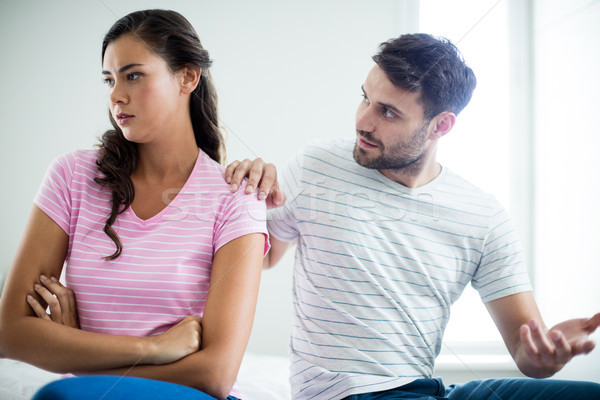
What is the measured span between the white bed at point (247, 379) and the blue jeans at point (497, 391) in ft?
1.24

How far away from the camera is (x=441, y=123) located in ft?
4.18

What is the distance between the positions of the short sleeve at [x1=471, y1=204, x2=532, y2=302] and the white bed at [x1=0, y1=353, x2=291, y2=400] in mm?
625

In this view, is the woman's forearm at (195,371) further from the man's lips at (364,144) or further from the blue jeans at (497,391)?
the man's lips at (364,144)

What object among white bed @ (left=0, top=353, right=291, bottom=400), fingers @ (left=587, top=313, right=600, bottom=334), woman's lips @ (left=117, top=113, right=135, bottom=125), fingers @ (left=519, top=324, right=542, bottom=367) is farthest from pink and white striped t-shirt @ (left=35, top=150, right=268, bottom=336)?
fingers @ (left=587, top=313, right=600, bottom=334)

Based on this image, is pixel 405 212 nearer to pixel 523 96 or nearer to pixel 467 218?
pixel 467 218

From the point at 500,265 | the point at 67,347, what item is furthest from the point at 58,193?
the point at 500,265

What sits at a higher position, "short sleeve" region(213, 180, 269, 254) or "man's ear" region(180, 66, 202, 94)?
"man's ear" region(180, 66, 202, 94)

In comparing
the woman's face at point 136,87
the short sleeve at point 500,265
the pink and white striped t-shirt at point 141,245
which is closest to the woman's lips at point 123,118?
the woman's face at point 136,87

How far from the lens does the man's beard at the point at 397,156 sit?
1.15m

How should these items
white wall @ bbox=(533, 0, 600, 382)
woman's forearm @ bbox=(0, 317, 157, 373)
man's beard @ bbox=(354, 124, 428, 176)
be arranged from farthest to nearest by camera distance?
white wall @ bbox=(533, 0, 600, 382) < man's beard @ bbox=(354, 124, 428, 176) < woman's forearm @ bbox=(0, 317, 157, 373)

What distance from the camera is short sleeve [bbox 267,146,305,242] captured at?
115 centimetres

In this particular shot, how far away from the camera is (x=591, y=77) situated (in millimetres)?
1705

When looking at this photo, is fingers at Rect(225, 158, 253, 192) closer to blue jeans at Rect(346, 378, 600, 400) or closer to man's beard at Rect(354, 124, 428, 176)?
man's beard at Rect(354, 124, 428, 176)

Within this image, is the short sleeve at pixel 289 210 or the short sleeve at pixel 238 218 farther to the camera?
the short sleeve at pixel 289 210
